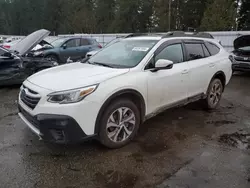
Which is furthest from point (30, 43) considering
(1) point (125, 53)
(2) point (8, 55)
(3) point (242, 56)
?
(3) point (242, 56)

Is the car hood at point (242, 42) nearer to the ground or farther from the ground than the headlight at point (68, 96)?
farther from the ground

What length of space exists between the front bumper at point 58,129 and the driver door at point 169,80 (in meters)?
1.27

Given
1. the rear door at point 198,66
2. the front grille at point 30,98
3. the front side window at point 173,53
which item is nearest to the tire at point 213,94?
the rear door at point 198,66

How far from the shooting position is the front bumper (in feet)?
9.75

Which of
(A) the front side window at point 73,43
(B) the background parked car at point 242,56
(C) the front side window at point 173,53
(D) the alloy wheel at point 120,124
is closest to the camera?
(D) the alloy wheel at point 120,124

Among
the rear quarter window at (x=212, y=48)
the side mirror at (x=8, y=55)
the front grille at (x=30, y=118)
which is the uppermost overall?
the rear quarter window at (x=212, y=48)

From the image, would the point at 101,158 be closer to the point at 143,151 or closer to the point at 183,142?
the point at 143,151

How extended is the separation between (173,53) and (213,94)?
1.58 metres

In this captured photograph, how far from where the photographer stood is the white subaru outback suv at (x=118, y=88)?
303cm

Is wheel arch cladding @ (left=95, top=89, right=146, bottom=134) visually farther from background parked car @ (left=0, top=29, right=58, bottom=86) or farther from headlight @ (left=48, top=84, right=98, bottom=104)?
background parked car @ (left=0, top=29, right=58, bottom=86)

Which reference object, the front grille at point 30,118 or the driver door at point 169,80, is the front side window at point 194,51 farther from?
the front grille at point 30,118

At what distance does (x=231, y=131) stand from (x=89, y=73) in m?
2.65

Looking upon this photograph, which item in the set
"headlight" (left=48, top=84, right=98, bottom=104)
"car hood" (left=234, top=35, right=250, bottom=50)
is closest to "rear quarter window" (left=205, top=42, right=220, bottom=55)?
"headlight" (left=48, top=84, right=98, bottom=104)

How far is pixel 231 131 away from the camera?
168 inches
